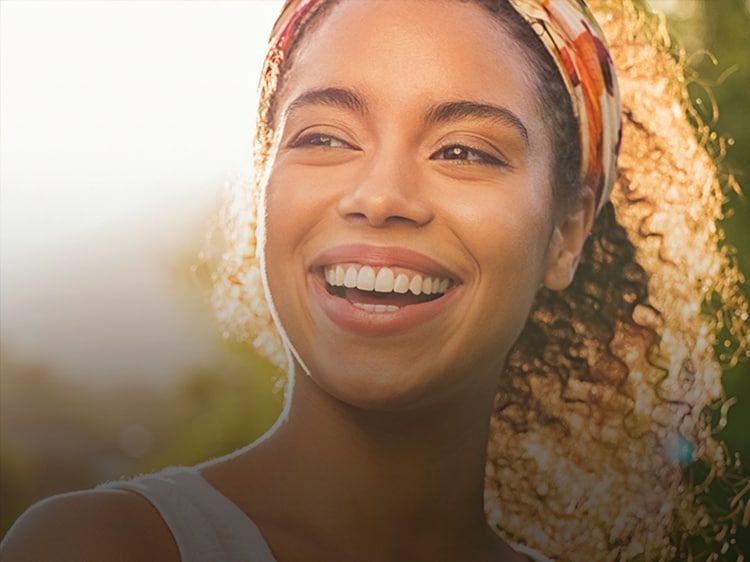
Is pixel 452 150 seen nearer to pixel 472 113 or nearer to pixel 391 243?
pixel 472 113

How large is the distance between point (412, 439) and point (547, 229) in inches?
16.9

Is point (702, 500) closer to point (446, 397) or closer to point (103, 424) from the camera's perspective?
point (446, 397)

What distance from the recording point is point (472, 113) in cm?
170

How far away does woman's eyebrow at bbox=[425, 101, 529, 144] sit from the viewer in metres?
1.69

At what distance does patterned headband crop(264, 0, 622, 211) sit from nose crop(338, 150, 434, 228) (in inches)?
11.5

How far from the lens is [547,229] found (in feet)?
5.85

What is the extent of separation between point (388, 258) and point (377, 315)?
3.7 inches

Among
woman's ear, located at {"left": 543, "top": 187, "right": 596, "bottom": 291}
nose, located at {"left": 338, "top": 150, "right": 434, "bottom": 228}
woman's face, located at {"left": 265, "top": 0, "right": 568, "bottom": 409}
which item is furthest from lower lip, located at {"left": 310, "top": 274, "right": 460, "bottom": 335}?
woman's ear, located at {"left": 543, "top": 187, "right": 596, "bottom": 291}

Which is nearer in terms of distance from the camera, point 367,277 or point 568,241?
point 367,277

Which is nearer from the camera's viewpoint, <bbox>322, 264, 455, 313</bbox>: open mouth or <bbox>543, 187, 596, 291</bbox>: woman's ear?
<bbox>322, 264, 455, 313</bbox>: open mouth

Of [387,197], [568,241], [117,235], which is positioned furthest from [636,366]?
[117,235]

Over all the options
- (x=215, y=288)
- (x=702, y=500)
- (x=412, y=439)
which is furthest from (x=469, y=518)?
(x=215, y=288)

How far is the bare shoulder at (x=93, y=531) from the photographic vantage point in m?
1.45

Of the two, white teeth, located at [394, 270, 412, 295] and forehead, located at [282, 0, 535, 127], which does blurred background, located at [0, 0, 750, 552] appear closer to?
forehead, located at [282, 0, 535, 127]
